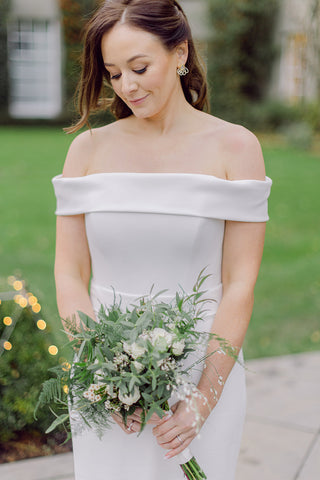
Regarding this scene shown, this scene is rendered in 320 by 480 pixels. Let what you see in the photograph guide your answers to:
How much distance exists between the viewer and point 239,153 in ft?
6.63

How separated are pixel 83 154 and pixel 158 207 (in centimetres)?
34

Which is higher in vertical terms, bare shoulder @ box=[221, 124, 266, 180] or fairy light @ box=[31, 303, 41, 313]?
bare shoulder @ box=[221, 124, 266, 180]

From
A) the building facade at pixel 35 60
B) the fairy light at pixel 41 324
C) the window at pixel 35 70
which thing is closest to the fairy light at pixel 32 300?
the fairy light at pixel 41 324

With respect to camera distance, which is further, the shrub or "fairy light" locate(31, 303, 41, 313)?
the shrub

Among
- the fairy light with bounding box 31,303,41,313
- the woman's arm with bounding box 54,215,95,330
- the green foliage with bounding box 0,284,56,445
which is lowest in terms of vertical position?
the green foliage with bounding box 0,284,56,445

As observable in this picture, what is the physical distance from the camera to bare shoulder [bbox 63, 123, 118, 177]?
85.0 inches

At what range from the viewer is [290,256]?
8.11m

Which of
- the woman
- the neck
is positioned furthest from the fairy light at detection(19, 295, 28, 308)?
the neck

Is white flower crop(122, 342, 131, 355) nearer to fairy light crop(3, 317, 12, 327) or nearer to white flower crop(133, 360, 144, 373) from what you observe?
white flower crop(133, 360, 144, 373)

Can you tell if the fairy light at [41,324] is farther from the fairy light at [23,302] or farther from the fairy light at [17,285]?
the fairy light at [17,285]

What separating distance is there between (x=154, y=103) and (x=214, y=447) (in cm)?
116

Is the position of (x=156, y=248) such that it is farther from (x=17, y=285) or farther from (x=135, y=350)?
(x=17, y=285)

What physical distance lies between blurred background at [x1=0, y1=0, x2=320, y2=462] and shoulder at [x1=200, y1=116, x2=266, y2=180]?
0.46 metres

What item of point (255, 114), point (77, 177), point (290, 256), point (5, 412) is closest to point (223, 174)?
point (77, 177)
